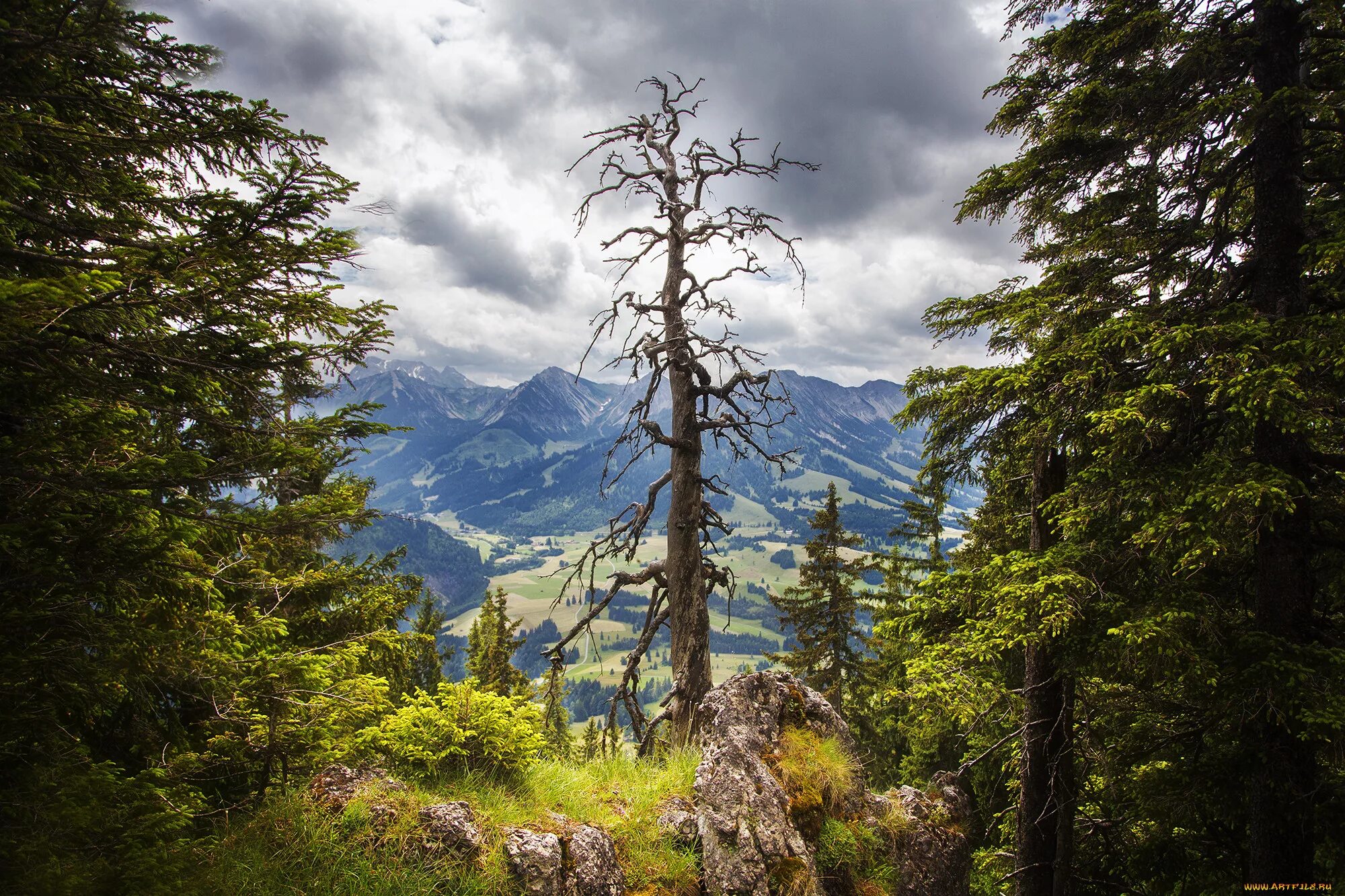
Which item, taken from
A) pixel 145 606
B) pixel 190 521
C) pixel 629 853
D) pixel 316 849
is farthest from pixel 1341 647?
pixel 145 606

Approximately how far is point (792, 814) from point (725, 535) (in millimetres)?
3113

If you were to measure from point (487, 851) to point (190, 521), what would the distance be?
10.5 ft

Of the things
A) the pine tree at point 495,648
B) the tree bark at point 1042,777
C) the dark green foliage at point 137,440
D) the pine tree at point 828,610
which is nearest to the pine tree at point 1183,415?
the tree bark at point 1042,777

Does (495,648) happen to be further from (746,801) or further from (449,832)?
(449,832)

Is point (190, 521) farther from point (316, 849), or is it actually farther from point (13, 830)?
point (316, 849)

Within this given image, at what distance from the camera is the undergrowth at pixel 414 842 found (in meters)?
3.55

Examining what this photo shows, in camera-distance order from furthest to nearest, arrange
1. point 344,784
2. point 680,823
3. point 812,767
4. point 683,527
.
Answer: point 683,527
point 812,767
point 680,823
point 344,784

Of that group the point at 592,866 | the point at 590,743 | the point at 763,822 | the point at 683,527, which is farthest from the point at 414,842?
the point at 683,527

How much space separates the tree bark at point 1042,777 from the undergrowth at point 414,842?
5.19 meters

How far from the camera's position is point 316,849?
3.79 metres

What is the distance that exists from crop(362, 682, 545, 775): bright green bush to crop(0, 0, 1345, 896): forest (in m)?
0.04

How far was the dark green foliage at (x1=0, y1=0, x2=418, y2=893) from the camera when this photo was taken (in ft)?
9.52

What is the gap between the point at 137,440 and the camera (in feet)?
13.6

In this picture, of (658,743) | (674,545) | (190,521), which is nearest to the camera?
(190,521)
